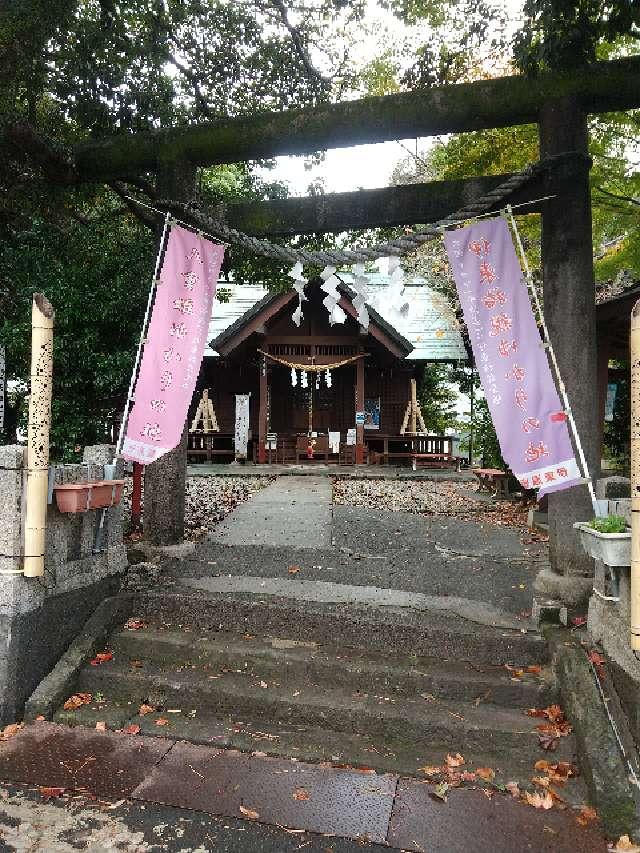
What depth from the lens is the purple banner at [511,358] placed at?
5.23 m

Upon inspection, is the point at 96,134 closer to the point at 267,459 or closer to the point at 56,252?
the point at 56,252

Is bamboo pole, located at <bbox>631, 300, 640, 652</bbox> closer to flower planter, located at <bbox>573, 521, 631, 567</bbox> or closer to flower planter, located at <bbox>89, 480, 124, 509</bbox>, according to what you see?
flower planter, located at <bbox>573, 521, 631, 567</bbox>

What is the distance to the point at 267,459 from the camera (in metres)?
21.2

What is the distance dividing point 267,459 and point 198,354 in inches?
581

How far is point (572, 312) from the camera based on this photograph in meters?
5.65

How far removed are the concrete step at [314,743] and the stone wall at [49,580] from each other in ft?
1.64

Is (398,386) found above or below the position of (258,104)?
below

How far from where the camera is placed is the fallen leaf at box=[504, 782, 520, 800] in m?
3.73

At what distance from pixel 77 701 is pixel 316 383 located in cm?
1819

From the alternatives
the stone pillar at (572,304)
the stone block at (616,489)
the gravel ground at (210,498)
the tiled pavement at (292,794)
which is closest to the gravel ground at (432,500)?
the gravel ground at (210,498)

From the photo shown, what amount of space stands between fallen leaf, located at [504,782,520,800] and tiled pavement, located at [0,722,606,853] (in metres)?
0.06

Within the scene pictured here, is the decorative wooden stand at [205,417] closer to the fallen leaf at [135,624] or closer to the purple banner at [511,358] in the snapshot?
the fallen leaf at [135,624]

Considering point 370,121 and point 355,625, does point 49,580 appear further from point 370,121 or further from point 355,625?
point 370,121

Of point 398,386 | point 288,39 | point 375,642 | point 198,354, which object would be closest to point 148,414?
point 198,354
